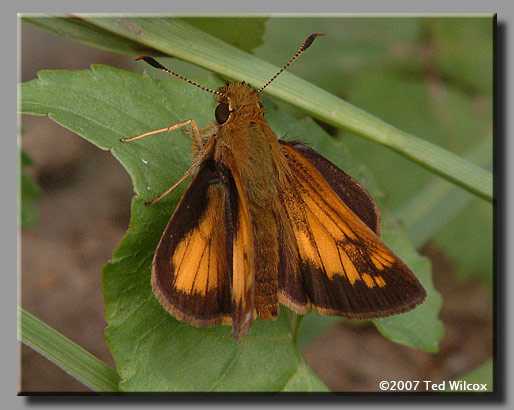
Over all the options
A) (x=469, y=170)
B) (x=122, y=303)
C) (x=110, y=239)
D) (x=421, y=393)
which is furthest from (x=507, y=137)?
(x=110, y=239)

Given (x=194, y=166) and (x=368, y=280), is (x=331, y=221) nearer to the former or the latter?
(x=368, y=280)

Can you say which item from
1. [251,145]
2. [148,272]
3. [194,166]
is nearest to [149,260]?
[148,272]

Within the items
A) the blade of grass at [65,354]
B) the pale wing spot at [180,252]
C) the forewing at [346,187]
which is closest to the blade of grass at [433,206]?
the forewing at [346,187]

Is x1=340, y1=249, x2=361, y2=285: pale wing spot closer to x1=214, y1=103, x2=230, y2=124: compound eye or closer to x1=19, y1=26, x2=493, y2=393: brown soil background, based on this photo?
x1=214, y1=103, x2=230, y2=124: compound eye

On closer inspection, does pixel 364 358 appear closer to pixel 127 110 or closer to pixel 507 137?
pixel 507 137

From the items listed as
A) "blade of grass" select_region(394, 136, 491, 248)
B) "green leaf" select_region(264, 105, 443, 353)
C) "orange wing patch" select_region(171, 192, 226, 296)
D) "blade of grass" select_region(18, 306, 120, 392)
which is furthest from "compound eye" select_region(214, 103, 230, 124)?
"blade of grass" select_region(394, 136, 491, 248)

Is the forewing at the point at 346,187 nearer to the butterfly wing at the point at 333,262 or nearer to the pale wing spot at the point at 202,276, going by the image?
the butterfly wing at the point at 333,262
